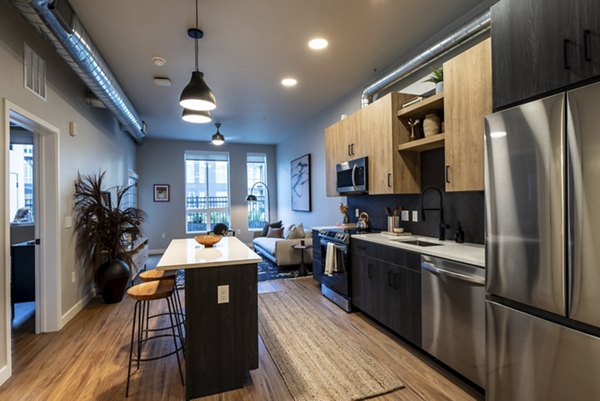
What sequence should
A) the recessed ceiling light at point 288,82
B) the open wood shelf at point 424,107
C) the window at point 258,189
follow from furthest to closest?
the window at point 258,189 < the recessed ceiling light at point 288,82 < the open wood shelf at point 424,107

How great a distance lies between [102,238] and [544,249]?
4.34m

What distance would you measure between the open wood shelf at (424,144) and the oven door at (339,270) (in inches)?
49.4

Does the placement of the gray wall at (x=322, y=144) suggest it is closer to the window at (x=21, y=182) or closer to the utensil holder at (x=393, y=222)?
the utensil holder at (x=393, y=222)

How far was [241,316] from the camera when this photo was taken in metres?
2.13

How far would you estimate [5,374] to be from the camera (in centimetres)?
219

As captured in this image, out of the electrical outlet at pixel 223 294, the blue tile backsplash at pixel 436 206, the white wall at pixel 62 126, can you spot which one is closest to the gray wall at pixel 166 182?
the white wall at pixel 62 126

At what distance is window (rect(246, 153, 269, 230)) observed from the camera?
8664 mm

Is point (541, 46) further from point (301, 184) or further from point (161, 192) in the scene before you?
point (161, 192)

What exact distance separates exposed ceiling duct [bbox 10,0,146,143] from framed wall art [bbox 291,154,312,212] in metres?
3.48

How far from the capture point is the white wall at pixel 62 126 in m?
2.22

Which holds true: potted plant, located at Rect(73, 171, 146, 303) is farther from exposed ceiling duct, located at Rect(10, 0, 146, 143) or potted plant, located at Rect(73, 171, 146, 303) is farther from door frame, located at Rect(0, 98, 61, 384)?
exposed ceiling duct, located at Rect(10, 0, 146, 143)

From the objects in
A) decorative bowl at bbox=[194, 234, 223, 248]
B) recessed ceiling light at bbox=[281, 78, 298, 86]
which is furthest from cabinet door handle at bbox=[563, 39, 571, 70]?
recessed ceiling light at bbox=[281, 78, 298, 86]

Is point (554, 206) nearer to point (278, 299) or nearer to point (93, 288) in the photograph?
point (278, 299)

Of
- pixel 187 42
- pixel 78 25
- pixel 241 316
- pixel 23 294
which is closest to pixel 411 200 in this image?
pixel 241 316
